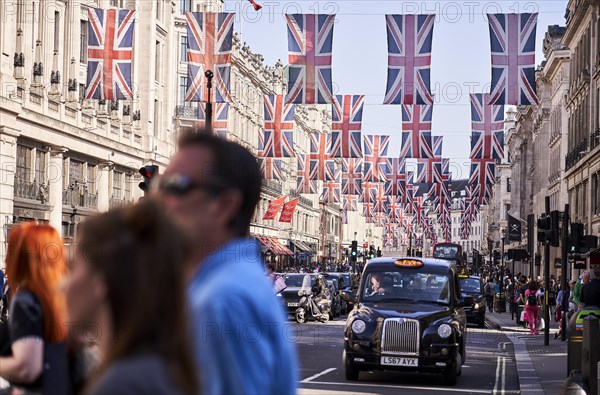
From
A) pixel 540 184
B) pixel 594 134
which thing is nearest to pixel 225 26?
pixel 594 134

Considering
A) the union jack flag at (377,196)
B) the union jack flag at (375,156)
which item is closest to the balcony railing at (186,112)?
the union jack flag at (375,156)

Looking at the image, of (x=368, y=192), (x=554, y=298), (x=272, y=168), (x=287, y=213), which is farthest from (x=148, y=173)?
(x=368, y=192)

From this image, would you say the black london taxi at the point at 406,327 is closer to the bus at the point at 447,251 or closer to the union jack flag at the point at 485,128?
the union jack flag at the point at 485,128

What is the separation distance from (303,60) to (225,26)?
249 cm

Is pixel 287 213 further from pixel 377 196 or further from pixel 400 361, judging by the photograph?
pixel 400 361

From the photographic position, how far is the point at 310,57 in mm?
30812

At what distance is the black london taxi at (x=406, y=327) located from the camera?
60.3ft

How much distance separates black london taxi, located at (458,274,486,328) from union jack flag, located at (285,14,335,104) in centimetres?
921

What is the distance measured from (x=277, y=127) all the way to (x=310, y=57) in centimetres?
1824

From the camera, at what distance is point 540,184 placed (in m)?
87.9

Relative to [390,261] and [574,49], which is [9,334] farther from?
[574,49]

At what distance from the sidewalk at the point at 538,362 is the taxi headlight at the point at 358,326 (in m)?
2.54

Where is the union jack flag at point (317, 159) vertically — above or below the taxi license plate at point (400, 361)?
above

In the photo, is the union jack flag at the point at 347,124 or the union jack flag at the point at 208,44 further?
the union jack flag at the point at 347,124
